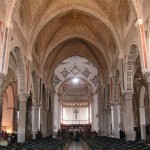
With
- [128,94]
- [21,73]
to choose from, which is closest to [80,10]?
[21,73]

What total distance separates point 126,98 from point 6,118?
13.6m

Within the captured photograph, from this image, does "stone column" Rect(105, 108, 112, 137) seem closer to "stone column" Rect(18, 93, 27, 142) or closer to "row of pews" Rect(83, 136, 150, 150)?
"stone column" Rect(18, 93, 27, 142)

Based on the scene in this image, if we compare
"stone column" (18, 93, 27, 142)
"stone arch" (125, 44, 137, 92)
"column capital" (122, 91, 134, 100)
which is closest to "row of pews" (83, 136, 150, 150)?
"column capital" (122, 91, 134, 100)

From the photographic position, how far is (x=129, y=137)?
15680mm

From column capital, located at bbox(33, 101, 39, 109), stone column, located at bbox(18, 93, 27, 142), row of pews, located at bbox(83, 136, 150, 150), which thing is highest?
column capital, located at bbox(33, 101, 39, 109)

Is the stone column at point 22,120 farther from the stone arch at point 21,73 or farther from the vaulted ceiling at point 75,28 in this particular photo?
the vaulted ceiling at point 75,28

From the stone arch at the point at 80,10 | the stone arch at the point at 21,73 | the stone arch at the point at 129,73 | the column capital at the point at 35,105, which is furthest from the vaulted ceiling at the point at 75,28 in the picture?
the column capital at the point at 35,105

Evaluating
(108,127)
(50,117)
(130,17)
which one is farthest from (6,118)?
(130,17)

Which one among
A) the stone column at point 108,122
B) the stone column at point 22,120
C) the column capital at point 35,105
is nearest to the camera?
the stone column at point 22,120

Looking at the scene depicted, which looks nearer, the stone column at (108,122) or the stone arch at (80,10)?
the stone arch at (80,10)

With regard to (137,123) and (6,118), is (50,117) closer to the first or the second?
(6,118)

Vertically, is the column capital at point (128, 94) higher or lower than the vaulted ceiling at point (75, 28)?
lower

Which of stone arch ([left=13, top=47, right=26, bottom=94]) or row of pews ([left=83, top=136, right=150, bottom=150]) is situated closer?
row of pews ([left=83, top=136, right=150, bottom=150])

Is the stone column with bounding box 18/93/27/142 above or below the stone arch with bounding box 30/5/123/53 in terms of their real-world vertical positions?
below
